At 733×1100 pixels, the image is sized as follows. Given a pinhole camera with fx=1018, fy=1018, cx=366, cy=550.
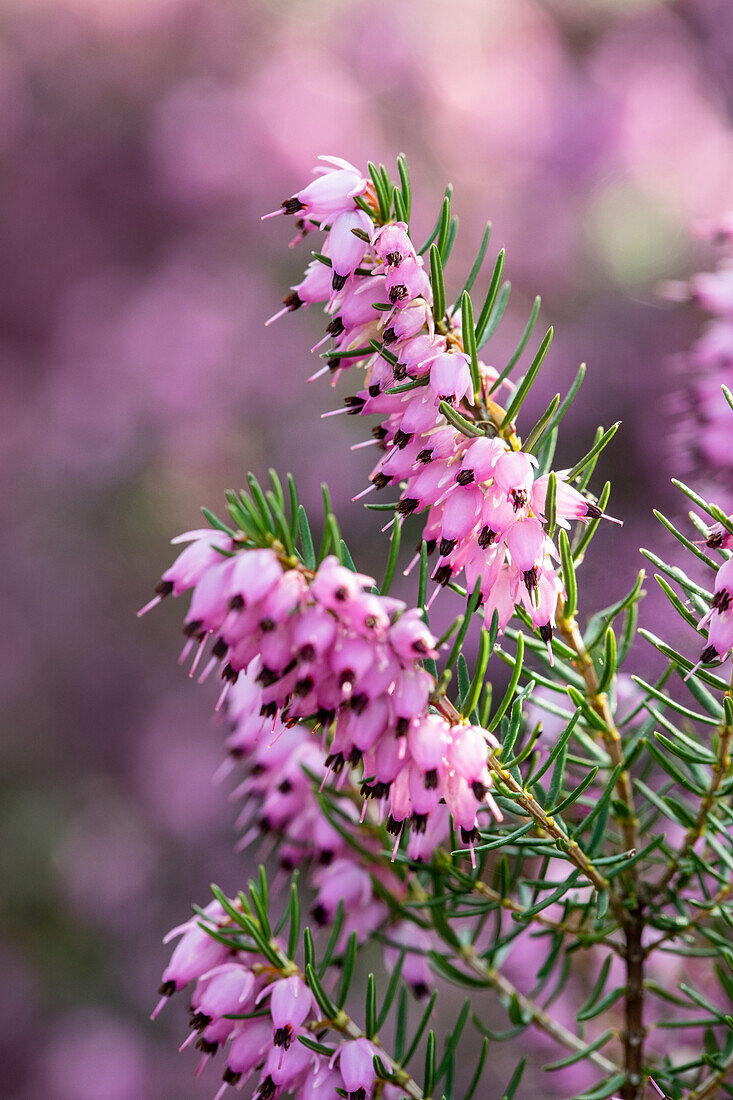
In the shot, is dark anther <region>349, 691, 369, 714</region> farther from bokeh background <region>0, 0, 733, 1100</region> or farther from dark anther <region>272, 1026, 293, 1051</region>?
bokeh background <region>0, 0, 733, 1100</region>

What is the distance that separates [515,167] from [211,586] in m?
2.64

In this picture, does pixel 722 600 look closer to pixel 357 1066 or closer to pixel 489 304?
pixel 489 304

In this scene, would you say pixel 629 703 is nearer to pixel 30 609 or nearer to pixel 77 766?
pixel 77 766

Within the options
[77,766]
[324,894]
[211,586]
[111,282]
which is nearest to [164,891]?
[77,766]

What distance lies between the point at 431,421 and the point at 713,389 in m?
0.56

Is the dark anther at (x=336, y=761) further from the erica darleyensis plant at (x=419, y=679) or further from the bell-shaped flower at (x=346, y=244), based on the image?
the bell-shaped flower at (x=346, y=244)

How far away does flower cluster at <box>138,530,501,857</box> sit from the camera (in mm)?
456

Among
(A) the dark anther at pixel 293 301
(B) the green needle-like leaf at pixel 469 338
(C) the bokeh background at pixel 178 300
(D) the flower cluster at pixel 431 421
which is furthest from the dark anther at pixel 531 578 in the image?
(C) the bokeh background at pixel 178 300

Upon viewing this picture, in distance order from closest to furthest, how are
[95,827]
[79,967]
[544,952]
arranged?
[544,952] < [79,967] < [95,827]

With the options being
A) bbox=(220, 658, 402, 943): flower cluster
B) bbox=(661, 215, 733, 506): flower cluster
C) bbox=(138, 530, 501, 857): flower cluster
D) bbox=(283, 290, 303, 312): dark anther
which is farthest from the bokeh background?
bbox=(138, 530, 501, 857): flower cluster

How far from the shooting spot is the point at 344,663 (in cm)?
45

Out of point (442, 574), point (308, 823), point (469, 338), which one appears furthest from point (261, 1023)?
point (469, 338)

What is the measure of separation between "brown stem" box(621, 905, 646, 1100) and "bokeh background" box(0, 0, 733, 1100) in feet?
5.40

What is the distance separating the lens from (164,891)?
2.66 meters
